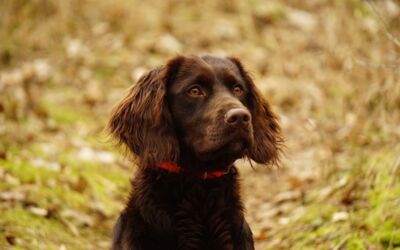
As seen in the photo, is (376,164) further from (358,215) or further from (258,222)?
(258,222)

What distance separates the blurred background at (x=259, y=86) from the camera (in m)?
4.63

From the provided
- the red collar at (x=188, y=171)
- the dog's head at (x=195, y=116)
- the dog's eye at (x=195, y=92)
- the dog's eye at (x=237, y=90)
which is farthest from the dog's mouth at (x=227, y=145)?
the dog's eye at (x=237, y=90)

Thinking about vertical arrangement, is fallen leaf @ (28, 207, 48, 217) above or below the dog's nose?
above

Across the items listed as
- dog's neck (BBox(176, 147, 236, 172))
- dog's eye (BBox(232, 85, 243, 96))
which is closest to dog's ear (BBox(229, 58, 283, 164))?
dog's eye (BBox(232, 85, 243, 96))

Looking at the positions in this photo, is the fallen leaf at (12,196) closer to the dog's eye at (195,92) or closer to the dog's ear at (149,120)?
the dog's ear at (149,120)

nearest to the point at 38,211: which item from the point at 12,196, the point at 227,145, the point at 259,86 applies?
the point at 12,196

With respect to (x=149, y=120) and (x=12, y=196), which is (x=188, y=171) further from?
(x=12, y=196)

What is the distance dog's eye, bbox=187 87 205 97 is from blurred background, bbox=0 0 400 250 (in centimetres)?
60

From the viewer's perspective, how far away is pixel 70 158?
19.9ft

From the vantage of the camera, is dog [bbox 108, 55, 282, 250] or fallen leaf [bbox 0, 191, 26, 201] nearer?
dog [bbox 108, 55, 282, 250]

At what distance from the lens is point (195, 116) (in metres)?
3.53

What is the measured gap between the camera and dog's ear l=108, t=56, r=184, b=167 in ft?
11.6

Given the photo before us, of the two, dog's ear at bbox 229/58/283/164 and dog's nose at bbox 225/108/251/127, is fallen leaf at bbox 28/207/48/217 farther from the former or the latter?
dog's nose at bbox 225/108/251/127

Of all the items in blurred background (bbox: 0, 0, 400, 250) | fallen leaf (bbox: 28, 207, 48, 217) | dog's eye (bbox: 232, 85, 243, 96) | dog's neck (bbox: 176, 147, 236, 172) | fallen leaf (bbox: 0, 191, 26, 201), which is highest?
blurred background (bbox: 0, 0, 400, 250)
